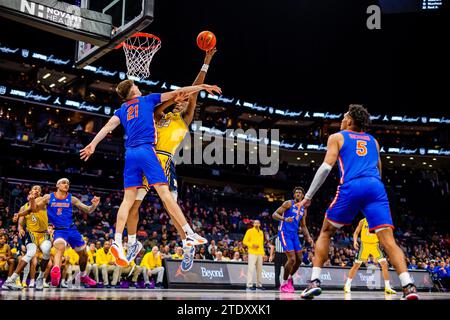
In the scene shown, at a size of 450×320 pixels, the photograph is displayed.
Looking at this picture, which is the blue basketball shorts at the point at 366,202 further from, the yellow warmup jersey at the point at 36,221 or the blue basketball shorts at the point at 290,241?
the yellow warmup jersey at the point at 36,221

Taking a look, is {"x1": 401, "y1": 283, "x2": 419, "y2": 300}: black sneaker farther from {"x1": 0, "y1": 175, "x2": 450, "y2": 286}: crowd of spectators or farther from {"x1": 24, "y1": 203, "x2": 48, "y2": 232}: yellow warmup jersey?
{"x1": 0, "y1": 175, "x2": 450, "y2": 286}: crowd of spectators

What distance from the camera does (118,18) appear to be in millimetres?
9328

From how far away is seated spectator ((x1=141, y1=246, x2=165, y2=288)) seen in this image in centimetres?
1576

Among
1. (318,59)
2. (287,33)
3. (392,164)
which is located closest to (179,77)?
(287,33)

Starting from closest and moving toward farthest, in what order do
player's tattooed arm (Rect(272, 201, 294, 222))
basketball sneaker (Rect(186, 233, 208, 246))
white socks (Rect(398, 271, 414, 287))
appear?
white socks (Rect(398, 271, 414, 287)) < basketball sneaker (Rect(186, 233, 208, 246)) < player's tattooed arm (Rect(272, 201, 294, 222))

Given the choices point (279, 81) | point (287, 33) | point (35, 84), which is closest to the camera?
point (35, 84)

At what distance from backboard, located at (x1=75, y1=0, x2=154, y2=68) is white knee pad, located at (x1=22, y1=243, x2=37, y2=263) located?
3844mm

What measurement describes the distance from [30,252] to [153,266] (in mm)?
7054

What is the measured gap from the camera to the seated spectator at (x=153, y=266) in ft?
51.7

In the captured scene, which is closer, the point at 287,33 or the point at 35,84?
the point at 35,84

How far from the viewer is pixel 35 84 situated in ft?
112

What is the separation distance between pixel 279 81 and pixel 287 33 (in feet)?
16.0

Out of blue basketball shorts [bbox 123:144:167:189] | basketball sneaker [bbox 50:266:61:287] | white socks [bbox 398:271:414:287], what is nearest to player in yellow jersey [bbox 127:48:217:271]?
blue basketball shorts [bbox 123:144:167:189]
